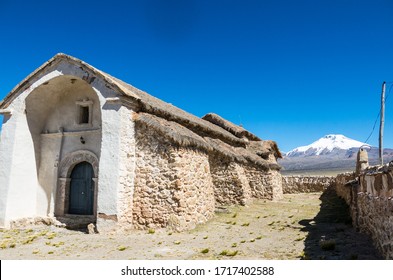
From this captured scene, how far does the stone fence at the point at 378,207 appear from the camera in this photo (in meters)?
5.45

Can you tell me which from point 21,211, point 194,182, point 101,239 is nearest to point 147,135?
point 194,182

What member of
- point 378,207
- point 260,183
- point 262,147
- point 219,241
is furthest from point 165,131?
point 262,147

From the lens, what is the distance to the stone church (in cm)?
1061

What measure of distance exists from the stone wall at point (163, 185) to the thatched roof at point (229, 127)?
9551mm

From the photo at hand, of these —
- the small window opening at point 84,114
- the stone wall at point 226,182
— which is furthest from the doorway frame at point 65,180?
the stone wall at point 226,182

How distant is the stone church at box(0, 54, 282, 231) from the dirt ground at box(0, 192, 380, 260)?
0.79 m

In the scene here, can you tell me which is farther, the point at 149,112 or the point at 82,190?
the point at 82,190

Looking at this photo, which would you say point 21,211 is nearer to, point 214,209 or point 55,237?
point 55,237

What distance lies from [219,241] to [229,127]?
12381 mm

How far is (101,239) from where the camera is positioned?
9.64m

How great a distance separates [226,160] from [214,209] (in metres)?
2.61

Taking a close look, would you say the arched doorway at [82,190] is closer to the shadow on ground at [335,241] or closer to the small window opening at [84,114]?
the small window opening at [84,114]

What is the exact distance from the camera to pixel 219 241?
9023mm

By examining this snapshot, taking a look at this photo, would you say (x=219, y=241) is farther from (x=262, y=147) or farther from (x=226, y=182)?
(x=262, y=147)
